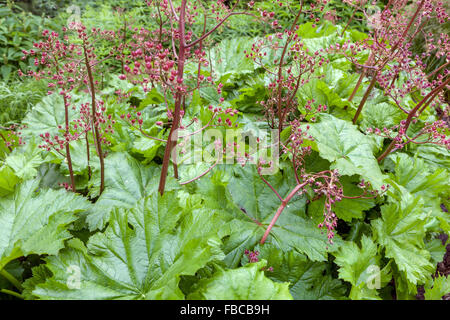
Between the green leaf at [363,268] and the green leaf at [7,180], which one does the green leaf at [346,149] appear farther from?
the green leaf at [7,180]

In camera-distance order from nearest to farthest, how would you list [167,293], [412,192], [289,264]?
[167,293], [289,264], [412,192]

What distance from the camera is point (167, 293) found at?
1.06 meters

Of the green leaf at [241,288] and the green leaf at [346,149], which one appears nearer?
the green leaf at [241,288]

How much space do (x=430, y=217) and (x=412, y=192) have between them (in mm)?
173

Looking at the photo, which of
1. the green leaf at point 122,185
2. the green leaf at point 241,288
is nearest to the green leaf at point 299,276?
the green leaf at point 241,288

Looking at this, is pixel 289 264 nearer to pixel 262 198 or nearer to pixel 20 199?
pixel 262 198

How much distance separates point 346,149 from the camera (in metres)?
1.77

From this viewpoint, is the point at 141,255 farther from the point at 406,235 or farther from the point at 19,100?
the point at 19,100

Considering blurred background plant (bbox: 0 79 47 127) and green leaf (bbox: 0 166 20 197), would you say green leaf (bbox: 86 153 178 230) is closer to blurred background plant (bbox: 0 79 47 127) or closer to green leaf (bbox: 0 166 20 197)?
green leaf (bbox: 0 166 20 197)

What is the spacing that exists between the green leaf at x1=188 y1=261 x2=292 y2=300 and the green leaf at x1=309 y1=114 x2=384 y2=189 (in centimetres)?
71

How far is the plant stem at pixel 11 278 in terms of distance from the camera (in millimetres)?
1242

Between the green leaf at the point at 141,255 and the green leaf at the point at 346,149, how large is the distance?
0.75 m

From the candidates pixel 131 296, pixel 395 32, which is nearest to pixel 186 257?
pixel 131 296

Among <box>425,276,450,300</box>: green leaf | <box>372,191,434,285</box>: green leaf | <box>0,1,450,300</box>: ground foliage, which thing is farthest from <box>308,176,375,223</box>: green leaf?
<box>425,276,450,300</box>: green leaf
